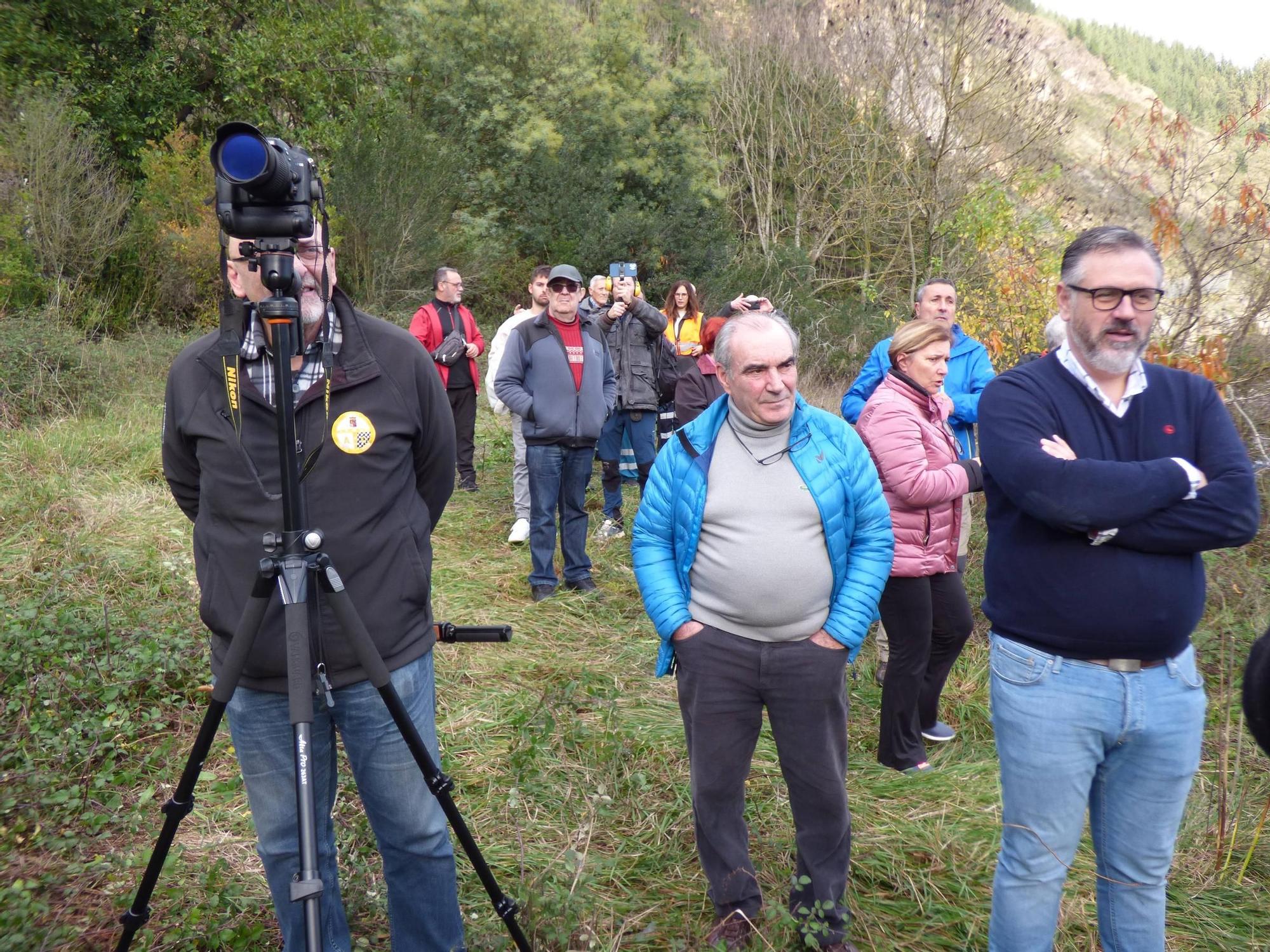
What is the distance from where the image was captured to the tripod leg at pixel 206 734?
205 cm

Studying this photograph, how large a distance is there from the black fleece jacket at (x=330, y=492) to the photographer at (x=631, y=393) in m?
5.07

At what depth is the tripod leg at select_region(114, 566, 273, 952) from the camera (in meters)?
2.05

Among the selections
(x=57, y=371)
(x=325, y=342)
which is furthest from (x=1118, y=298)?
(x=57, y=371)

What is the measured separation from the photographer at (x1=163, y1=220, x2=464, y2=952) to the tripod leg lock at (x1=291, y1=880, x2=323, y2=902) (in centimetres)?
36

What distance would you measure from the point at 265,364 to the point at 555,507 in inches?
163

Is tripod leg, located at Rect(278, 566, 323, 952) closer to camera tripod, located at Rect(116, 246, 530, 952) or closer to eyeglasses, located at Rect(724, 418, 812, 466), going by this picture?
camera tripod, located at Rect(116, 246, 530, 952)

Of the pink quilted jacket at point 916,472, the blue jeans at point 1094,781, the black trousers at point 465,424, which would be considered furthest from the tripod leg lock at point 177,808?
the black trousers at point 465,424

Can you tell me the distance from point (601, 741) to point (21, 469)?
19.4 feet

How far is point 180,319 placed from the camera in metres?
15.0

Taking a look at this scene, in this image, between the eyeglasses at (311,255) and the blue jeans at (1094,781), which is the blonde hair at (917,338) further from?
the eyeglasses at (311,255)

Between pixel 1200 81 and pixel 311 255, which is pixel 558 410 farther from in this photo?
pixel 1200 81

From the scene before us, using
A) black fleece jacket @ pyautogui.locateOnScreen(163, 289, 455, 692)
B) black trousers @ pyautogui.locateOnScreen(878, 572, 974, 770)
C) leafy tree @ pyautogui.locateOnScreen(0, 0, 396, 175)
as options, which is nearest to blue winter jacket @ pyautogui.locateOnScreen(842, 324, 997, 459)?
black trousers @ pyautogui.locateOnScreen(878, 572, 974, 770)

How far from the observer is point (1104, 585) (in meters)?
2.25

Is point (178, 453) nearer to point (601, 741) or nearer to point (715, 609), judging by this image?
point (715, 609)
